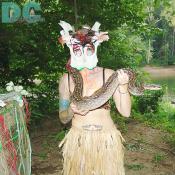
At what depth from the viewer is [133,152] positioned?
24.4 ft

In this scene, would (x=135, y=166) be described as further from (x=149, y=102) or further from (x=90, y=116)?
(x=149, y=102)

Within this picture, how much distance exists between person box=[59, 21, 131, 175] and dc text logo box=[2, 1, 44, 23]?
4.78 meters

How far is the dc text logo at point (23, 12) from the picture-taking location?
823 centimetres

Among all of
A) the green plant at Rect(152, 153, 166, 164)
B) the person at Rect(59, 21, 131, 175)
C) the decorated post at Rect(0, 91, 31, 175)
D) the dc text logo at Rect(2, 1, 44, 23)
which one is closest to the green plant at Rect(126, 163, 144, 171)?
the green plant at Rect(152, 153, 166, 164)

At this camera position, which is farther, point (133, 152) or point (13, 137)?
point (133, 152)

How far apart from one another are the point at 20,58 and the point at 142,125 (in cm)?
351

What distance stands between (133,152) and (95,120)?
3.99 meters

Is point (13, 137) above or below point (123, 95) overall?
below

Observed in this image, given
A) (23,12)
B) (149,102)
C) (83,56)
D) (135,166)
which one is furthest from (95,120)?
(149,102)

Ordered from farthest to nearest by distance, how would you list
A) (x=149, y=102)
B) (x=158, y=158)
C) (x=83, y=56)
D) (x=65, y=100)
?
1. (x=149, y=102)
2. (x=158, y=158)
3. (x=65, y=100)
4. (x=83, y=56)

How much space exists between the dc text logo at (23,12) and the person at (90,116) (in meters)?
4.78

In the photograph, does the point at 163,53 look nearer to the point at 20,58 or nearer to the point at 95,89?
the point at 20,58

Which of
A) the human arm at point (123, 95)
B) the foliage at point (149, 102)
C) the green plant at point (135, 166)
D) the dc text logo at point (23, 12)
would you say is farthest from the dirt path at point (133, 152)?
the human arm at point (123, 95)

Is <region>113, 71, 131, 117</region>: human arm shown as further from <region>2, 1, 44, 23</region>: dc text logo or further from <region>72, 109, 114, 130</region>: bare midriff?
<region>2, 1, 44, 23</region>: dc text logo
